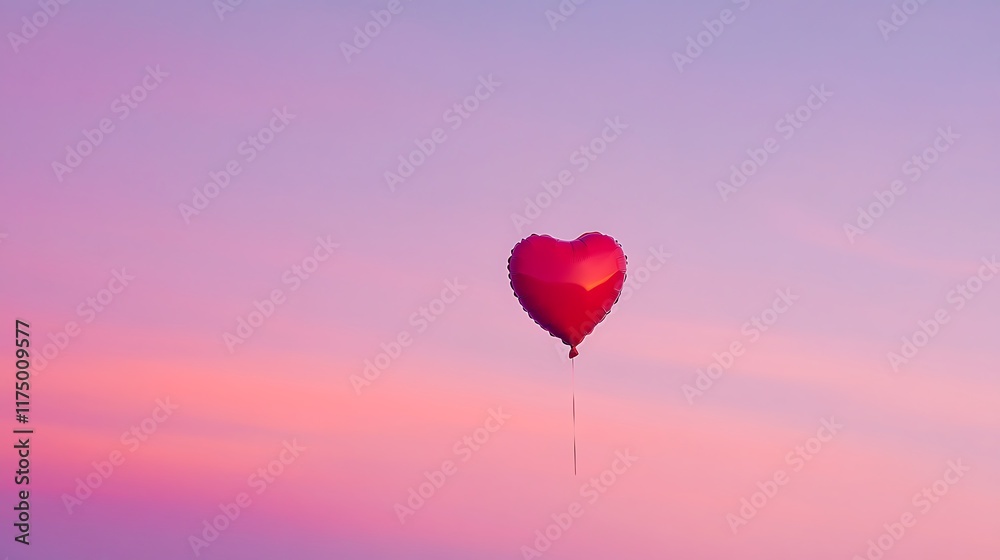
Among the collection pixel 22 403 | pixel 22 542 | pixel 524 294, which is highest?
pixel 524 294

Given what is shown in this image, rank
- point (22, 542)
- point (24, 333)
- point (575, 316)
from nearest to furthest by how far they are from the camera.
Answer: point (575, 316)
point (24, 333)
point (22, 542)

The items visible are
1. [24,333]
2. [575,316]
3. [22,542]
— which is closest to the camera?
[575,316]

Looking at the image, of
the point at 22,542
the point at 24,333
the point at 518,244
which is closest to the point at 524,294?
the point at 518,244

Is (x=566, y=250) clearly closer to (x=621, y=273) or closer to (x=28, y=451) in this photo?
(x=621, y=273)

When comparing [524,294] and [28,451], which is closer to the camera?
[524,294]

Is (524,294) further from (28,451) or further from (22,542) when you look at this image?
(22,542)

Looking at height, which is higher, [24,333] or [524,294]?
[524,294]
